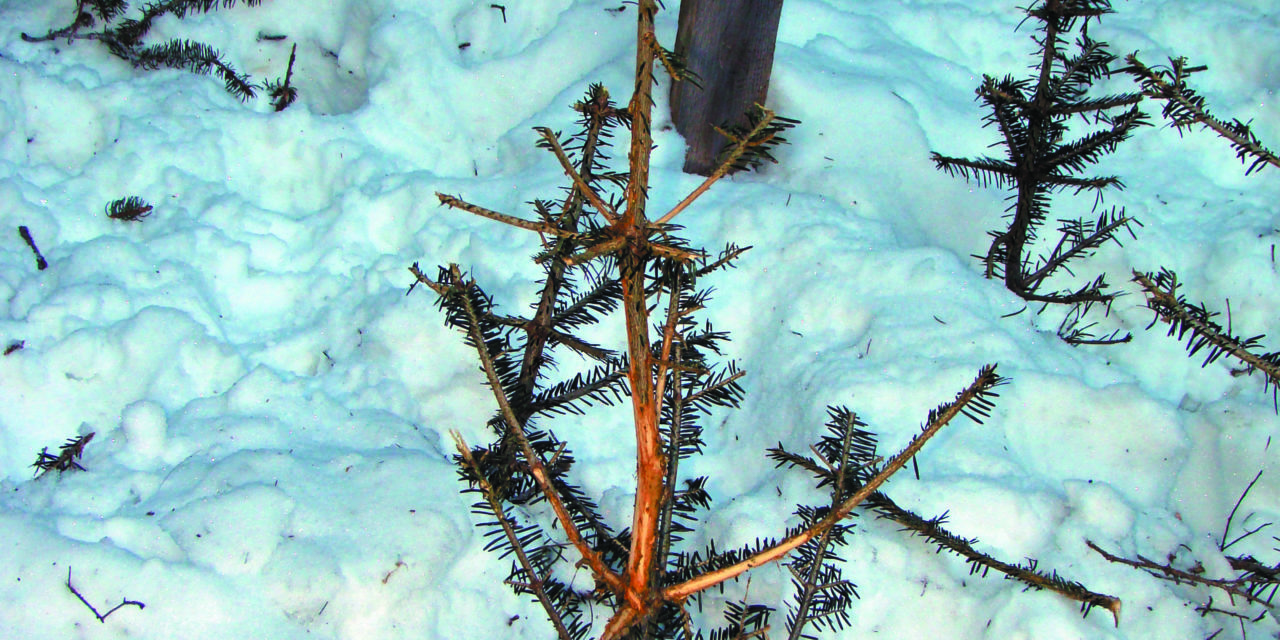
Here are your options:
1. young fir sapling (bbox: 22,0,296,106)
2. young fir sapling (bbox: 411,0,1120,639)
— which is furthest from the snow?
young fir sapling (bbox: 411,0,1120,639)

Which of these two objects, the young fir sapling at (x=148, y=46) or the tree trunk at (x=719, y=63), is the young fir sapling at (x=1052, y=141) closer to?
the tree trunk at (x=719, y=63)

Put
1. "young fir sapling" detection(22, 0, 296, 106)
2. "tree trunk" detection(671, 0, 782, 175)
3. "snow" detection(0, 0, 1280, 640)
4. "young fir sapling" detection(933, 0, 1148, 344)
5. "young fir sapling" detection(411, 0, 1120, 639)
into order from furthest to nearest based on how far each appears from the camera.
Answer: "young fir sapling" detection(22, 0, 296, 106), "tree trunk" detection(671, 0, 782, 175), "young fir sapling" detection(933, 0, 1148, 344), "snow" detection(0, 0, 1280, 640), "young fir sapling" detection(411, 0, 1120, 639)

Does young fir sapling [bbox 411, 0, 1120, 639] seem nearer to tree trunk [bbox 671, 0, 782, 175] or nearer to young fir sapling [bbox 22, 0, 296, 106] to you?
tree trunk [bbox 671, 0, 782, 175]

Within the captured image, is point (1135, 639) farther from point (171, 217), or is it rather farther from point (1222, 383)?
point (171, 217)

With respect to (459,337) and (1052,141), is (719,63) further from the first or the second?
(459,337)

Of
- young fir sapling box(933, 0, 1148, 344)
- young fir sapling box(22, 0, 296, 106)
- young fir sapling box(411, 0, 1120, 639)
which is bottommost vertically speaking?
young fir sapling box(411, 0, 1120, 639)

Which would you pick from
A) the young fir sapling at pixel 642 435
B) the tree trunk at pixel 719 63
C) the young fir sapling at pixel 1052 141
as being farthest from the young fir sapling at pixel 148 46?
the young fir sapling at pixel 1052 141
